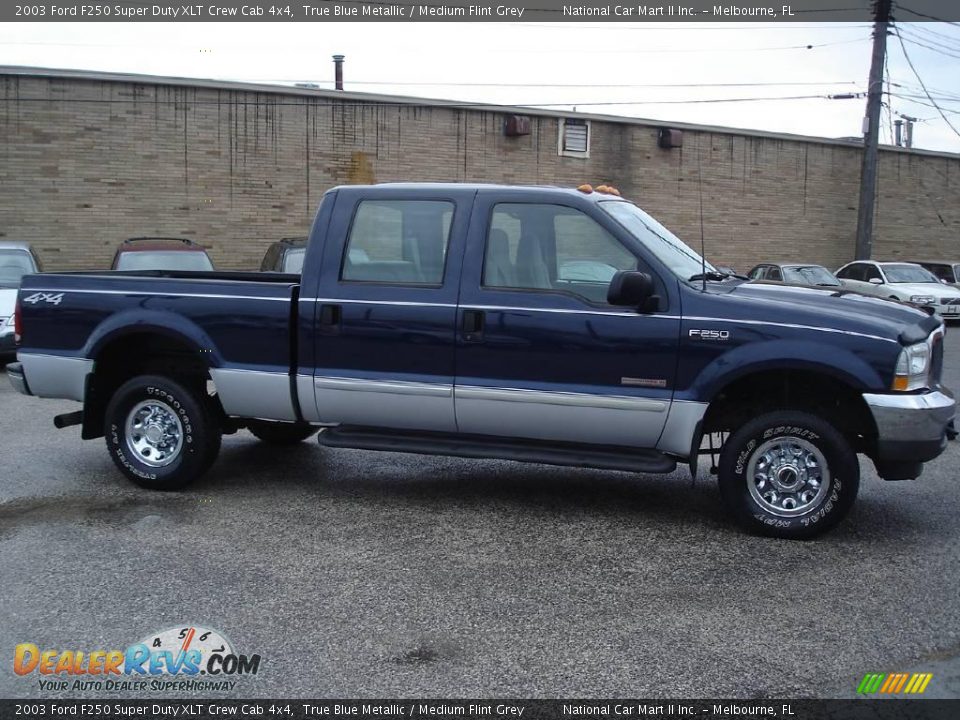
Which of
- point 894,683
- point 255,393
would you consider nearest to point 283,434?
point 255,393

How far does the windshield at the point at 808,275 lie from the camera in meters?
21.1

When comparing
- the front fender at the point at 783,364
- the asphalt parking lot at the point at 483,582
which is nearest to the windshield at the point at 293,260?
the asphalt parking lot at the point at 483,582

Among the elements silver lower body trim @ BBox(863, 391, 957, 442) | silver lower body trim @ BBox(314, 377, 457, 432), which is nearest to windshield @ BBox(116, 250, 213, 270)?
silver lower body trim @ BBox(314, 377, 457, 432)

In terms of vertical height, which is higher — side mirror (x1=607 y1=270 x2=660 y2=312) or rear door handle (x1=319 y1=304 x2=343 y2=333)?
side mirror (x1=607 y1=270 x2=660 y2=312)

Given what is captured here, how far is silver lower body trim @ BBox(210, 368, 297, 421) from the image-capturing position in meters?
6.22

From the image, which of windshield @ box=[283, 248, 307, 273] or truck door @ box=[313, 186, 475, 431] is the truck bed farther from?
windshield @ box=[283, 248, 307, 273]

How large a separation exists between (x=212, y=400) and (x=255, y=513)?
1.05m

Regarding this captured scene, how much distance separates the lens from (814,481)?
5.43 m

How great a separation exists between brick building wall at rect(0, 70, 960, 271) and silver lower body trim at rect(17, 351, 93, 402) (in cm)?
1521

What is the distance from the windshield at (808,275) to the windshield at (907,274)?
1473 mm

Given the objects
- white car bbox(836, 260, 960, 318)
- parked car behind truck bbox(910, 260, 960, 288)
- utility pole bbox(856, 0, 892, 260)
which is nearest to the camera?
white car bbox(836, 260, 960, 318)

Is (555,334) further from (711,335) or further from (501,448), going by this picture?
(711,335)

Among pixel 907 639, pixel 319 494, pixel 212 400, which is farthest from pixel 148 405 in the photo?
pixel 907 639

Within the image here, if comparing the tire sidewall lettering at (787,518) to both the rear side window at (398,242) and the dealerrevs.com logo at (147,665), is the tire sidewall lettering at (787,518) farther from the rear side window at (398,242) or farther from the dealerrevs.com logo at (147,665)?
the dealerrevs.com logo at (147,665)
